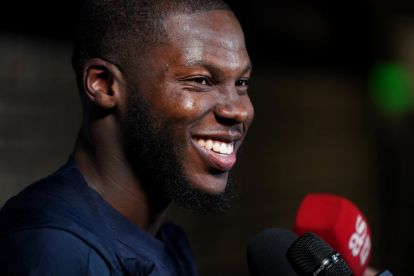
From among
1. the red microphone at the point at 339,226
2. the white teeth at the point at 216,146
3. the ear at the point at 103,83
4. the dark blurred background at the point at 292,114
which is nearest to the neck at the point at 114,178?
the ear at the point at 103,83

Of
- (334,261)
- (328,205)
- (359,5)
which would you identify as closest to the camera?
(334,261)

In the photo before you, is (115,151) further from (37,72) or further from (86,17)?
(37,72)

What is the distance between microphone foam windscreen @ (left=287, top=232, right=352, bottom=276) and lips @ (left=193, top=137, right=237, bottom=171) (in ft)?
1.15

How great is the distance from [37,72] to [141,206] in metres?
2.17

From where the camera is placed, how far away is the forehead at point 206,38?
5.04 ft

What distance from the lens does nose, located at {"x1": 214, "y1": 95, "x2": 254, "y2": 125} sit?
1.54m

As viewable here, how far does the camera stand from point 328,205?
6.47ft

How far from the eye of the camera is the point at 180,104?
4.99ft

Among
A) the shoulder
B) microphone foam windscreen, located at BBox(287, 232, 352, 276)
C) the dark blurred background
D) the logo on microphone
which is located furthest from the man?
the dark blurred background

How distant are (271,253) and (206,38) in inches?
22.0

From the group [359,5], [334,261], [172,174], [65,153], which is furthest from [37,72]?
[359,5]

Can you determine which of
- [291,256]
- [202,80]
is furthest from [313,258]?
[202,80]

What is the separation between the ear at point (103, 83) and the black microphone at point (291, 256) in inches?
20.1

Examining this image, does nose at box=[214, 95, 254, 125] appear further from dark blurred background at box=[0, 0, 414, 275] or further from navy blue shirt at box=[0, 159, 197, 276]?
dark blurred background at box=[0, 0, 414, 275]
